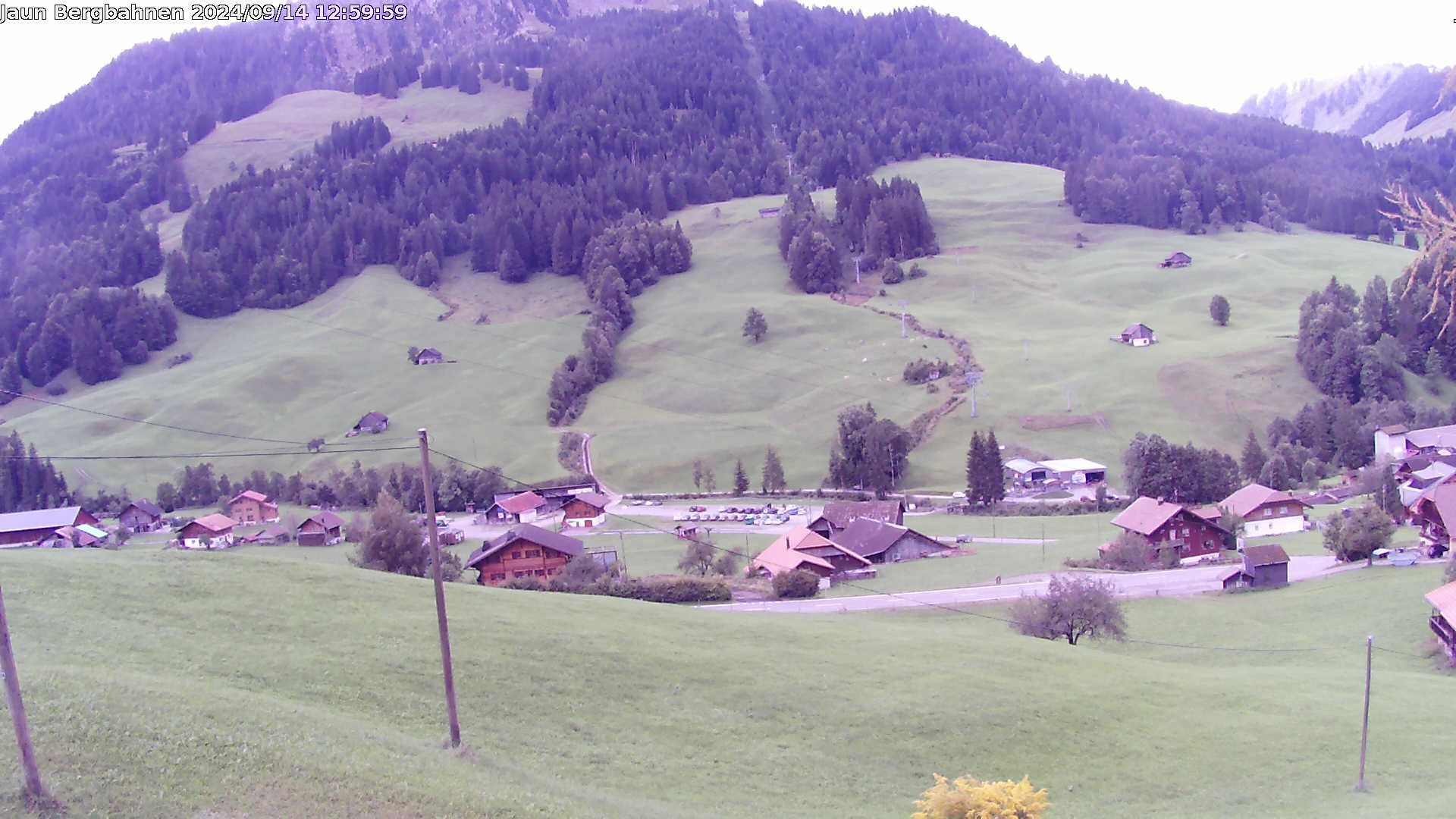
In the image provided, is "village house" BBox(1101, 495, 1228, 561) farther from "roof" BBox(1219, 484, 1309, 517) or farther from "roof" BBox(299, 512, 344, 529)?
"roof" BBox(299, 512, 344, 529)

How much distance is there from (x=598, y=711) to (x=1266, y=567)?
36555mm

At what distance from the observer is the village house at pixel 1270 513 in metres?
64.2

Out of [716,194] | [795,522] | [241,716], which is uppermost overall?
[716,194]

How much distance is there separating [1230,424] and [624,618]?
73.2 m

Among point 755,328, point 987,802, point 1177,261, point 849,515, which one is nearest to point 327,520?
point 849,515

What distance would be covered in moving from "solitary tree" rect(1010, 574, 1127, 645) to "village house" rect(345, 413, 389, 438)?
84243 millimetres

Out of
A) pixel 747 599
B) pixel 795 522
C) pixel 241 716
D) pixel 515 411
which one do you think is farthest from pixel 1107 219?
pixel 241 716

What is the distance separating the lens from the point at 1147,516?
198 ft

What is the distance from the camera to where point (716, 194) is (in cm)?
18625

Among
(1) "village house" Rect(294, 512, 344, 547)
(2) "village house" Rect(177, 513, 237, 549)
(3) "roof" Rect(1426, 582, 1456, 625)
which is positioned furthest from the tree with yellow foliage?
(2) "village house" Rect(177, 513, 237, 549)

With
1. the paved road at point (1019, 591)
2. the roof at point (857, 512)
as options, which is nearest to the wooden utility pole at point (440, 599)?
the paved road at point (1019, 591)

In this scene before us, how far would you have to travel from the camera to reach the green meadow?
314ft

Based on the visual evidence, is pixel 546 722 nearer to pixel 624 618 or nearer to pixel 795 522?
pixel 624 618

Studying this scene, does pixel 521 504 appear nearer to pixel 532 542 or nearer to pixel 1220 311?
pixel 532 542
